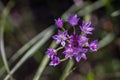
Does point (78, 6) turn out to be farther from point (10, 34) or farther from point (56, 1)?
point (10, 34)

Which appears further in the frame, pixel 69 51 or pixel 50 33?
→ pixel 50 33

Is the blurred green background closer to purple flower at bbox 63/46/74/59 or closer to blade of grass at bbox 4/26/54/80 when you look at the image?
blade of grass at bbox 4/26/54/80

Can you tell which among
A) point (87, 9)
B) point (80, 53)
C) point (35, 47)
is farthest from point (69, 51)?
point (87, 9)

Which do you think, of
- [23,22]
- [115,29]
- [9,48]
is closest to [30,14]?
[23,22]

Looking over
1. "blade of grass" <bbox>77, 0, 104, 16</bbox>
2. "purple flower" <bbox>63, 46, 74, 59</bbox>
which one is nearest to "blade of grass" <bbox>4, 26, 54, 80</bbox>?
"blade of grass" <bbox>77, 0, 104, 16</bbox>

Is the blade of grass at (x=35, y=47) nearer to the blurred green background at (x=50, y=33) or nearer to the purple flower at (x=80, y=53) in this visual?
the blurred green background at (x=50, y=33)

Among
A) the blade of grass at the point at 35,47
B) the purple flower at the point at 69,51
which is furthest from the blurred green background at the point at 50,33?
the purple flower at the point at 69,51

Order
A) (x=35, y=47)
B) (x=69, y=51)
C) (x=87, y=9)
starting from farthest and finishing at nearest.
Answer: (x=87, y=9)
(x=35, y=47)
(x=69, y=51)

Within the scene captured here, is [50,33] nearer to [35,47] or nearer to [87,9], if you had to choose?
[35,47]
